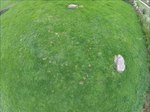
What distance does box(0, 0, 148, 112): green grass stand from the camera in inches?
603

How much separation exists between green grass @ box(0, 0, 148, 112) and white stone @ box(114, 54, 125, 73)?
29cm

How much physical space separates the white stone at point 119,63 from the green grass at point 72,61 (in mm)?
294

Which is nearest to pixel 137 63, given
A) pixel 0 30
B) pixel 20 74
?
pixel 20 74

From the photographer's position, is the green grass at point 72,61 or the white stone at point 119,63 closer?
the green grass at point 72,61

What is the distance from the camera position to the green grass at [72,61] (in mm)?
15320

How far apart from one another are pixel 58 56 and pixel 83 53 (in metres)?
1.47

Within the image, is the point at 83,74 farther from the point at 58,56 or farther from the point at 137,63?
the point at 137,63

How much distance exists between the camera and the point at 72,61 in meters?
16.0

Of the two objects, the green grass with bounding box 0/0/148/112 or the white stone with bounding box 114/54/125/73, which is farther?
the white stone with bounding box 114/54/125/73

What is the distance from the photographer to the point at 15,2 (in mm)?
23719

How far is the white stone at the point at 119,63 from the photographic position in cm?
1587

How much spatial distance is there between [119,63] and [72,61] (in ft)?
8.87

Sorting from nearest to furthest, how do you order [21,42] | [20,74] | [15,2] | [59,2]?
[20,74] → [21,42] → [59,2] → [15,2]

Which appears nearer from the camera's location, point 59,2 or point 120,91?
point 120,91
